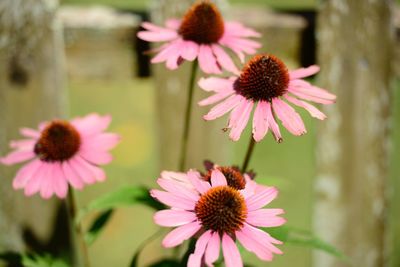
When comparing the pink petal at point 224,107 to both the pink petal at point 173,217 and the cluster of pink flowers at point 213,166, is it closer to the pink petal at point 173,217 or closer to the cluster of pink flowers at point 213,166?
the cluster of pink flowers at point 213,166

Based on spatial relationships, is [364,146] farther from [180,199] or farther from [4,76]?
[4,76]

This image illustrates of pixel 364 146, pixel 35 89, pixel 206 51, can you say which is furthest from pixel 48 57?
pixel 364 146

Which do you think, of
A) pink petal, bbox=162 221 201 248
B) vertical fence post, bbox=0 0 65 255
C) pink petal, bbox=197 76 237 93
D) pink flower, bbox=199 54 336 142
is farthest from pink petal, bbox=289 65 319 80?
vertical fence post, bbox=0 0 65 255

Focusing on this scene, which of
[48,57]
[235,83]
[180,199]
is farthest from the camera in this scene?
[48,57]

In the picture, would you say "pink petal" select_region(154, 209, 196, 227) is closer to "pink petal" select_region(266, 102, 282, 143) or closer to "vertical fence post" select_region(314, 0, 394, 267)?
"pink petal" select_region(266, 102, 282, 143)

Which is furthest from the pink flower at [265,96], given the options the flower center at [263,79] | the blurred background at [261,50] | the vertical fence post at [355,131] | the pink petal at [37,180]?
the vertical fence post at [355,131]

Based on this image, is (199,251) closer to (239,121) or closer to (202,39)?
(239,121)
